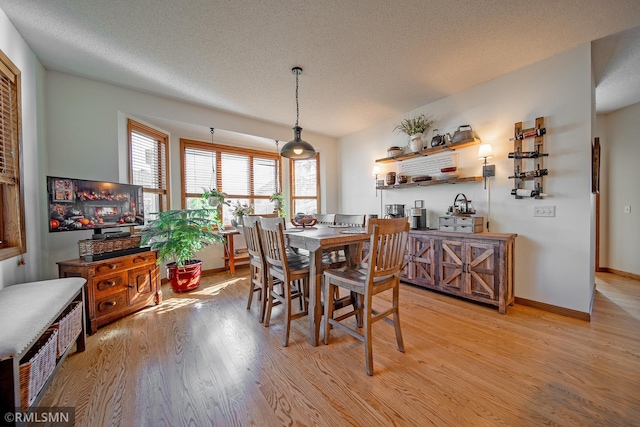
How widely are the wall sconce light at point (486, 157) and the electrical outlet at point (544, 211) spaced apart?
568 mm

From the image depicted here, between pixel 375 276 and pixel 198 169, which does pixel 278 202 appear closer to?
pixel 198 169

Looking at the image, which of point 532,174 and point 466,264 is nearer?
point 532,174

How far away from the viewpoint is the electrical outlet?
2488mm

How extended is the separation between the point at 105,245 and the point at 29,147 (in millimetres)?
1078

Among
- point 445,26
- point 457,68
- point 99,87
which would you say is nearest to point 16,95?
point 99,87

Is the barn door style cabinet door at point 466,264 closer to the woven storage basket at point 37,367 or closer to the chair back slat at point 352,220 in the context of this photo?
the chair back slat at point 352,220

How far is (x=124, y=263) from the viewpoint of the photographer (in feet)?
7.93

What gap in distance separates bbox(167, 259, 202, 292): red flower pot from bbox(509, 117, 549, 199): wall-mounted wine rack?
4102 mm

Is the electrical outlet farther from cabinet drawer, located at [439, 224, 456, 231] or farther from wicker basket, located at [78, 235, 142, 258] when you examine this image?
wicker basket, located at [78, 235, 142, 258]

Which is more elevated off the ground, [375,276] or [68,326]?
[375,276]

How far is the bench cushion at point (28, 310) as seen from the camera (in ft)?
3.54

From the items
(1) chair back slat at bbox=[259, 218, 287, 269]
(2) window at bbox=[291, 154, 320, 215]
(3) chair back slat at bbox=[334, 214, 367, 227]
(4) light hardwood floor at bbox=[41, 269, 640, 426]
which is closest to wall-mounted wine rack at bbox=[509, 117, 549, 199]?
(4) light hardwood floor at bbox=[41, 269, 640, 426]

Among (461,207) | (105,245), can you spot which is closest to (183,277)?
(105,245)

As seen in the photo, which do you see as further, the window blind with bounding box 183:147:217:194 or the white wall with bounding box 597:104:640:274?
the window blind with bounding box 183:147:217:194
